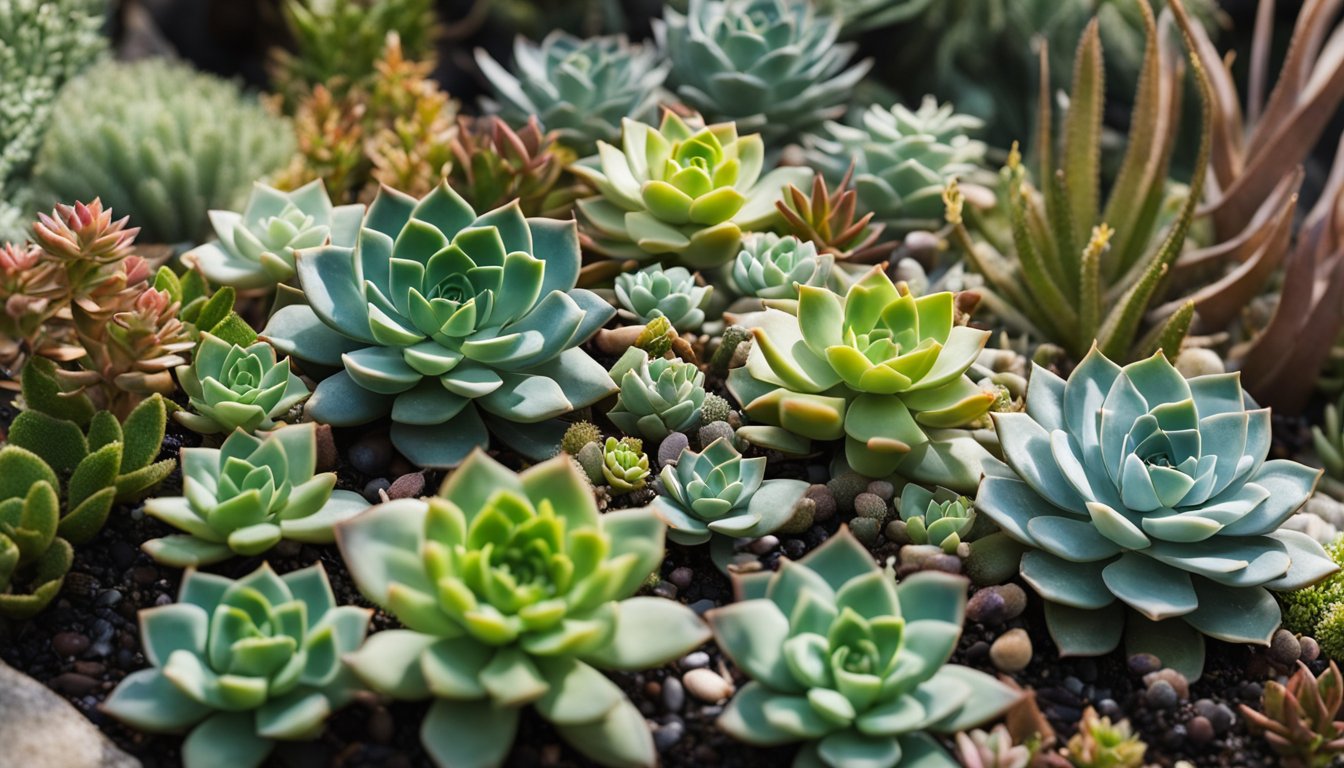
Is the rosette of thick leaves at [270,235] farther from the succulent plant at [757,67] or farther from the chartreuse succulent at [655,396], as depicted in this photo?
the succulent plant at [757,67]

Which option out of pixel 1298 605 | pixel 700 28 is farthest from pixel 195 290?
pixel 1298 605

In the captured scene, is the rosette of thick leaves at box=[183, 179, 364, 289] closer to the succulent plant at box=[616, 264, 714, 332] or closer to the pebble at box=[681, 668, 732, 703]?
the succulent plant at box=[616, 264, 714, 332]

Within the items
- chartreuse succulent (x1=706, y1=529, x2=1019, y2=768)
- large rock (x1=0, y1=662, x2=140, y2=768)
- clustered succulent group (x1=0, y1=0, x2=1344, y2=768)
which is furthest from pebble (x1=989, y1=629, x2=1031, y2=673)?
large rock (x1=0, y1=662, x2=140, y2=768)

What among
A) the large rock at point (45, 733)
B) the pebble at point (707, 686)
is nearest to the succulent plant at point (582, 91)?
the pebble at point (707, 686)

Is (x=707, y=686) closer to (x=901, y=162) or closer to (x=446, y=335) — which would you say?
(x=446, y=335)

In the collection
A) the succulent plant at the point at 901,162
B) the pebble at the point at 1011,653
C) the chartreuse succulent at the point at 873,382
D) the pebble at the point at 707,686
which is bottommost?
the pebble at the point at 707,686

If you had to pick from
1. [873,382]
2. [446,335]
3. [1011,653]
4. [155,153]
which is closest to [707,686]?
[1011,653]
